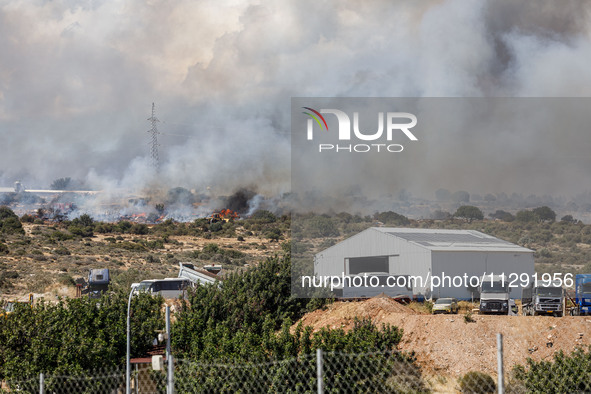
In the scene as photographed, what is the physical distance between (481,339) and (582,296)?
854 centimetres

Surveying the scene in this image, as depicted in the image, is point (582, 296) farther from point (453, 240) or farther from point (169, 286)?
point (169, 286)

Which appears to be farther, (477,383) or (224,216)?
(224,216)

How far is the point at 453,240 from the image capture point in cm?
3678

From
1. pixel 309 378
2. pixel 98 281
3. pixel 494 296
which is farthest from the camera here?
pixel 98 281

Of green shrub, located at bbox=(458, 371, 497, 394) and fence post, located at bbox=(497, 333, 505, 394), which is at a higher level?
fence post, located at bbox=(497, 333, 505, 394)

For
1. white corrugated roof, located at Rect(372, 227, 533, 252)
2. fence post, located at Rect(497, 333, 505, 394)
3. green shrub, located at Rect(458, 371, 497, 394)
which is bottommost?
green shrub, located at Rect(458, 371, 497, 394)

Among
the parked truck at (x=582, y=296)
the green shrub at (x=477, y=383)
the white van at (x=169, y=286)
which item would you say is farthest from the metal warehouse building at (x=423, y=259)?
the green shrub at (x=477, y=383)

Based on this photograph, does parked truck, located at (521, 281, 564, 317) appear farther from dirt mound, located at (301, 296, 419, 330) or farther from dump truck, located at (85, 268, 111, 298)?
dump truck, located at (85, 268, 111, 298)

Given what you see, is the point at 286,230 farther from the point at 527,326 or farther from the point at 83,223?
the point at 527,326

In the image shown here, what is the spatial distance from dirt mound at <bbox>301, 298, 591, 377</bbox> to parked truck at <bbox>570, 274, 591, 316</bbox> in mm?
4771

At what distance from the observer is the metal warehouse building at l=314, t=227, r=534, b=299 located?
113 ft

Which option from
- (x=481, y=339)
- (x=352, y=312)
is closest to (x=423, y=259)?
(x=352, y=312)

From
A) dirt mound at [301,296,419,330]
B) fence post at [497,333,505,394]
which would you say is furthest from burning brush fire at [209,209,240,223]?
fence post at [497,333,505,394]

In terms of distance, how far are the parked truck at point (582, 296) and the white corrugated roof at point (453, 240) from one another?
7384 millimetres
